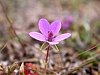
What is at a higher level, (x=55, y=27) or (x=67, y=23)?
(x=67, y=23)

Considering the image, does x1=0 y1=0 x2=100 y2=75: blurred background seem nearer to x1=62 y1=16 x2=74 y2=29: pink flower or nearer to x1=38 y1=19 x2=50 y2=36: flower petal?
x1=62 y1=16 x2=74 y2=29: pink flower

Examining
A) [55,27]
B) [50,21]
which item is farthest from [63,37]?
[50,21]

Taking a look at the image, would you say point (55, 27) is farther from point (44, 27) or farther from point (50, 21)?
point (50, 21)

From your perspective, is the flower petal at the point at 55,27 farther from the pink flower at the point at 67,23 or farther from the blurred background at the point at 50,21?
the pink flower at the point at 67,23

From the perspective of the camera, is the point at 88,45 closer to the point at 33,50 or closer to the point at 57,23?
the point at 33,50

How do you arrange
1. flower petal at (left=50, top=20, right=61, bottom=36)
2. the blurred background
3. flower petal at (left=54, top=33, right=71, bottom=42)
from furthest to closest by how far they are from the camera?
the blurred background
flower petal at (left=50, top=20, right=61, bottom=36)
flower petal at (left=54, top=33, right=71, bottom=42)

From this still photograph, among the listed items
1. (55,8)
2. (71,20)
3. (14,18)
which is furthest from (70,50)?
(55,8)

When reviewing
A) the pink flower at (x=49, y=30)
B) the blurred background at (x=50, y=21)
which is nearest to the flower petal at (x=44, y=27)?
the pink flower at (x=49, y=30)

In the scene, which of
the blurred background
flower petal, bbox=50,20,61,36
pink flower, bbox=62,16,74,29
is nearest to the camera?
flower petal, bbox=50,20,61,36

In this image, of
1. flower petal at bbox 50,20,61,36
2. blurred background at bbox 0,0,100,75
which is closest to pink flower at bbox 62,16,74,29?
blurred background at bbox 0,0,100,75
